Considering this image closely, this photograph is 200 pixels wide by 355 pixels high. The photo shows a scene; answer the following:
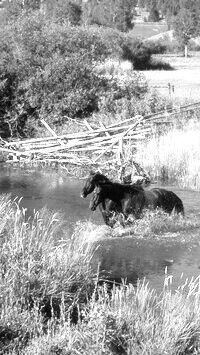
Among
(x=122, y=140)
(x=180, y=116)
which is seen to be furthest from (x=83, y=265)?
(x=180, y=116)

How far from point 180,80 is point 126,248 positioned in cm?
3341

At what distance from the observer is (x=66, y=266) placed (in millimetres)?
10016

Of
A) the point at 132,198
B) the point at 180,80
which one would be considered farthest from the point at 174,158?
the point at 180,80

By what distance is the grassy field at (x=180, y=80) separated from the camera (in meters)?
32.6

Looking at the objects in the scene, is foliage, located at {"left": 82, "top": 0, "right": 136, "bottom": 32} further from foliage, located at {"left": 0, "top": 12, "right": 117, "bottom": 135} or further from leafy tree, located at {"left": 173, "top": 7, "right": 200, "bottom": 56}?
foliage, located at {"left": 0, "top": 12, "right": 117, "bottom": 135}

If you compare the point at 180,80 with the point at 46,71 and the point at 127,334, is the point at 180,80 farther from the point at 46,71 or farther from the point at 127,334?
the point at 127,334

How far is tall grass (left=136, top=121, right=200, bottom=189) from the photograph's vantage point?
67.9 ft

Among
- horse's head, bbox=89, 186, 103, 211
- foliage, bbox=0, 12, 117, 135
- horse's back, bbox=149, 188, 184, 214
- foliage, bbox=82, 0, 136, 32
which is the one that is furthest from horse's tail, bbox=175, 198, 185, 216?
foliage, bbox=82, 0, 136, 32

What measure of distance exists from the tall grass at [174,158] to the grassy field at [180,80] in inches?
326

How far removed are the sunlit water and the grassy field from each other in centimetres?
1164

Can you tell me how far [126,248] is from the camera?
46.2 feet

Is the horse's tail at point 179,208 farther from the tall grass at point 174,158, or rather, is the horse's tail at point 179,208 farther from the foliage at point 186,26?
the foliage at point 186,26

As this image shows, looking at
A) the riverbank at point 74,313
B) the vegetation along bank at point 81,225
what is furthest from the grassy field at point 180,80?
the riverbank at point 74,313

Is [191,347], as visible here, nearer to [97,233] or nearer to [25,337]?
[25,337]
